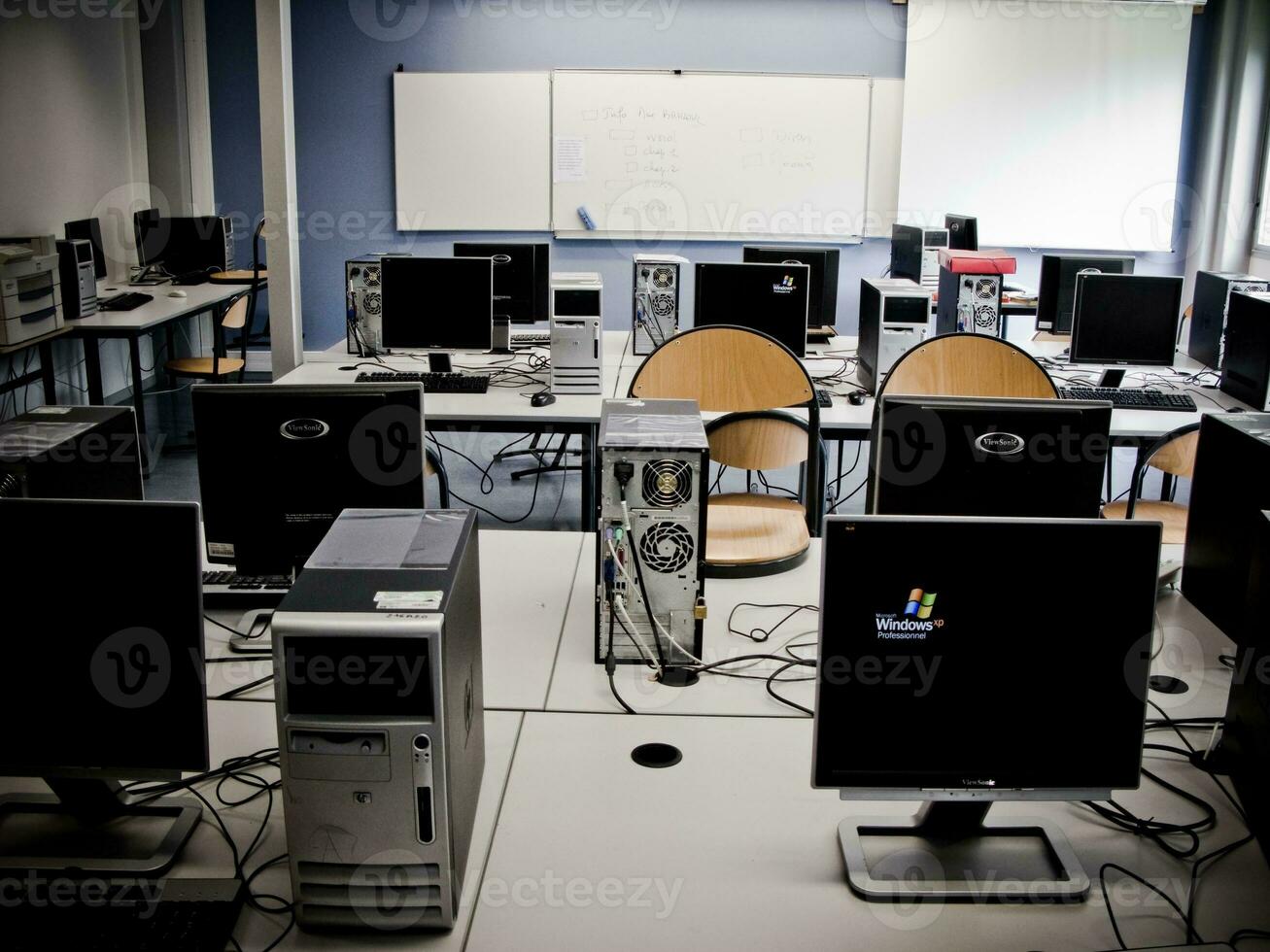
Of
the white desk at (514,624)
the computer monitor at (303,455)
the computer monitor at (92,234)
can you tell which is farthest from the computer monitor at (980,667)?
the computer monitor at (92,234)

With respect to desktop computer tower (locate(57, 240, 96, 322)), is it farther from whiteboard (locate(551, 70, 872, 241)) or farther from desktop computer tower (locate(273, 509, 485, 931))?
desktop computer tower (locate(273, 509, 485, 931))

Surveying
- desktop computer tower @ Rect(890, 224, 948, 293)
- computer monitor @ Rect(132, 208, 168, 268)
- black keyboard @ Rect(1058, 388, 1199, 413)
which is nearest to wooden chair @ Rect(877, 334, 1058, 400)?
black keyboard @ Rect(1058, 388, 1199, 413)

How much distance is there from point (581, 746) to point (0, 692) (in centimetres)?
76

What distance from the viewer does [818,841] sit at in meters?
1.38

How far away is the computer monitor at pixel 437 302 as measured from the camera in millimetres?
4035

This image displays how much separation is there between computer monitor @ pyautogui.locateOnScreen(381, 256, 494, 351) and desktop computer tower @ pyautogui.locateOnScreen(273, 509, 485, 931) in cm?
291

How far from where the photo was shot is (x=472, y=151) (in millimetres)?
6902

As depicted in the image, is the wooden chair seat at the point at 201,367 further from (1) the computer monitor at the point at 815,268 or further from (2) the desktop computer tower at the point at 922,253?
(2) the desktop computer tower at the point at 922,253

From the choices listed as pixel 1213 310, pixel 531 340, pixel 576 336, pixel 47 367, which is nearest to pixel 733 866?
pixel 576 336

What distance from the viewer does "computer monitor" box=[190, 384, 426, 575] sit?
76.1 inches

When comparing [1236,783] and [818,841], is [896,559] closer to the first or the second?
[818,841]

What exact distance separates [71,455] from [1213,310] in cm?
441

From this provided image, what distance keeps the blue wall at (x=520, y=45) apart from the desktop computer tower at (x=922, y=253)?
154 centimetres

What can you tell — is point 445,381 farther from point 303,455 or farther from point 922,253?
point 922,253
